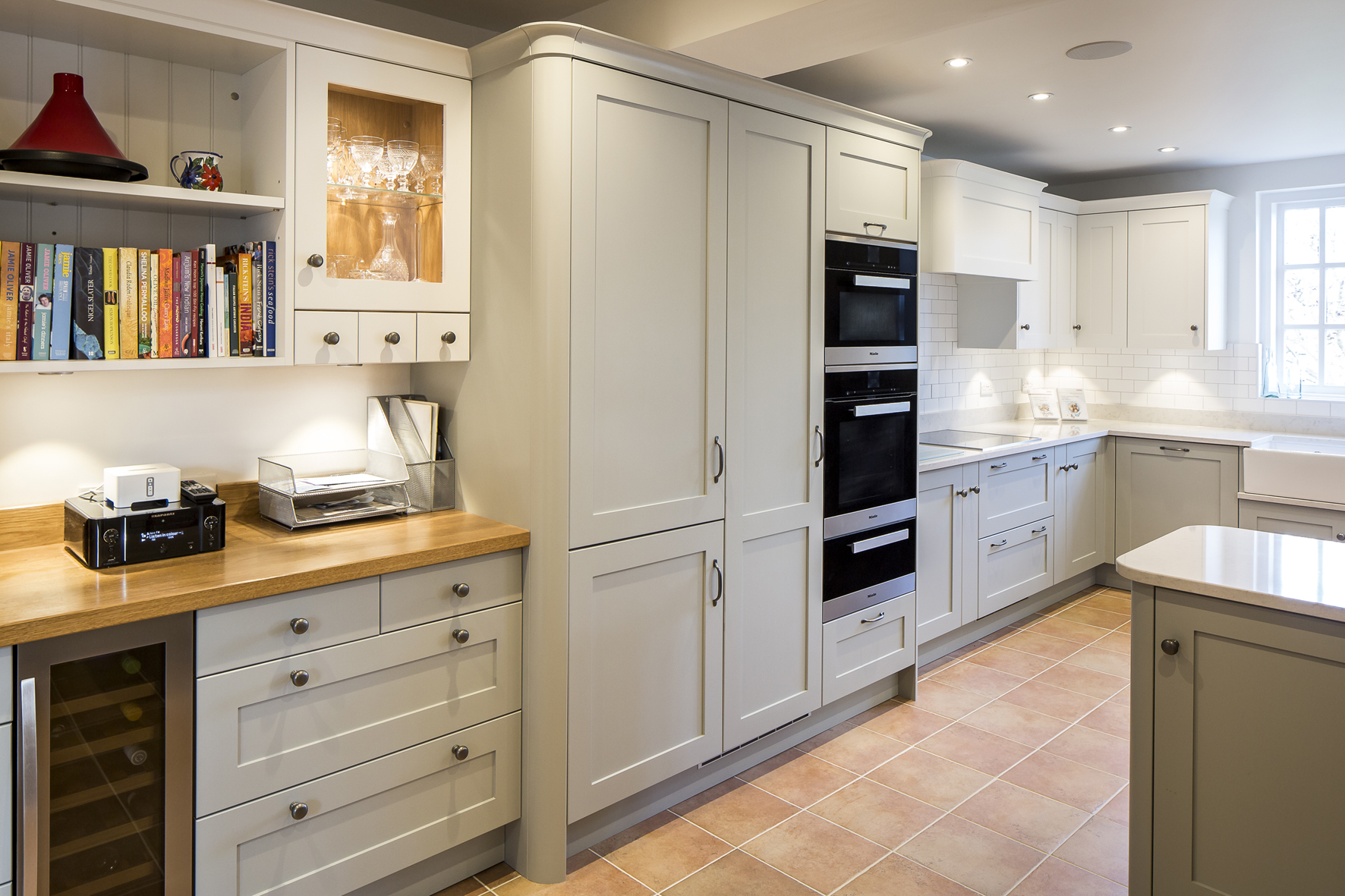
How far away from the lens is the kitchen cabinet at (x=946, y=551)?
3834 mm

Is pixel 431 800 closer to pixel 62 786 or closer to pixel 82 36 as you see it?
pixel 62 786

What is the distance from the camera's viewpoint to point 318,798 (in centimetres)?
206

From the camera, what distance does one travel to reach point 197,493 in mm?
2201

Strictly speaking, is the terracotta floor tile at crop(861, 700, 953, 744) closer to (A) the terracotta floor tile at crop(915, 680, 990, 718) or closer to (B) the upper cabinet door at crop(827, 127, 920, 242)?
(A) the terracotta floor tile at crop(915, 680, 990, 718)

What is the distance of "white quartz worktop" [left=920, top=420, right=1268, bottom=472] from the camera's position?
15.3 ft

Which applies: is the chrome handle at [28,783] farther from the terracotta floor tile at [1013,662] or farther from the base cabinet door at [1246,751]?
the terracotta floor tile at [1013,662]

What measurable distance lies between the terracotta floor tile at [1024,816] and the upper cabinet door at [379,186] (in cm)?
223

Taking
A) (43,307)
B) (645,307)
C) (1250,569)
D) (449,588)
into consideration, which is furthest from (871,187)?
(43,307)

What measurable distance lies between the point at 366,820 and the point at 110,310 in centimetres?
134

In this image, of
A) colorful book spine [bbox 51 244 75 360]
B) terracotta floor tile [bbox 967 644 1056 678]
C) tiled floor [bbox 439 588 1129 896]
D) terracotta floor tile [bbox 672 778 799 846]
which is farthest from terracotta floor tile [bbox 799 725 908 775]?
colorful book spine [bbox 51 244 75 360]

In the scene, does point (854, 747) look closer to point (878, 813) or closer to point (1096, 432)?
point (878, 813)

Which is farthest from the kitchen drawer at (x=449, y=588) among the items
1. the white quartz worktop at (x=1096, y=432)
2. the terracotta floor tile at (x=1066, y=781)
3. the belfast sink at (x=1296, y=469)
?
the belfast sink at (x=1296, y=469)

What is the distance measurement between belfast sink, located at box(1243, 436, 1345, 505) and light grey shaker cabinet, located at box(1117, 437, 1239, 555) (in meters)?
0.14

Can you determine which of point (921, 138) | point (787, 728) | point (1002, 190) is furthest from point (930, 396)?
point (787, 728)
